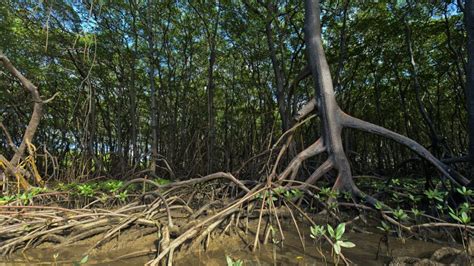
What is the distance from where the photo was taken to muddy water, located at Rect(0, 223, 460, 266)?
83.9 inches

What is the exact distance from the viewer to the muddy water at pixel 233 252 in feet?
6.99

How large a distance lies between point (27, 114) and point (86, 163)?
6.39 meters

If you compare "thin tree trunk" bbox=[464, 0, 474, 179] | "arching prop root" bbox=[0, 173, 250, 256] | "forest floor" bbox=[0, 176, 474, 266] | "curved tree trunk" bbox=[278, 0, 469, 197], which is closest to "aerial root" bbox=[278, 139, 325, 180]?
"curved tree trunk" bbox=[278, 0, 469, 197]

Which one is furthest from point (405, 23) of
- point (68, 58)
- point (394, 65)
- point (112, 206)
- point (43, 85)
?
point (43, 85)

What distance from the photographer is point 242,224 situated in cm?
274

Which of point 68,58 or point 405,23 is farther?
point 68,58

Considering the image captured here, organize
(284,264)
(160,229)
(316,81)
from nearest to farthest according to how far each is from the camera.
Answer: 1. (284,264)
2. (160,229)
3. (316,81)

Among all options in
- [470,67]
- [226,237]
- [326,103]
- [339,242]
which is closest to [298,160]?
[326,103]

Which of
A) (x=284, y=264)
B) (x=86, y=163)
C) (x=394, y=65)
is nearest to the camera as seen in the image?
(x=284, y=264)

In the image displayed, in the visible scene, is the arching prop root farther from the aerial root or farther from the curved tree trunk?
the curved tree trunk

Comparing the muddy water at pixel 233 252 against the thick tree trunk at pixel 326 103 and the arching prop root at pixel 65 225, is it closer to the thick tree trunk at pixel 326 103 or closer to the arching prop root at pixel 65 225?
the arching prop root at pixel 65 225

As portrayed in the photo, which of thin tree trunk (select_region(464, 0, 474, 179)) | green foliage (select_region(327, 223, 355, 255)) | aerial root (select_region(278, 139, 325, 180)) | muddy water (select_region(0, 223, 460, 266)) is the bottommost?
muddy water (select_region(0, 223, 460, 266))

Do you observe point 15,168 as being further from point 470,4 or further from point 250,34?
point 250,34

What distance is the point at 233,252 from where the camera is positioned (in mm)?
2307
